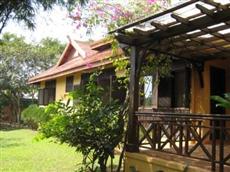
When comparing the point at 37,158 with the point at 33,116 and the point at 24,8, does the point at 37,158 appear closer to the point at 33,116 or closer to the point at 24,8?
the point at 24,8

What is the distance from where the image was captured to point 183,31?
7262 mm

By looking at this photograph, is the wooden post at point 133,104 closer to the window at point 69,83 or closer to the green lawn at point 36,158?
the green lawn at point 36,158

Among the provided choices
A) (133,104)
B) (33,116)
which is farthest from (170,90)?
(33,116)

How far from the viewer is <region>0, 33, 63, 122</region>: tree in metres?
31.3

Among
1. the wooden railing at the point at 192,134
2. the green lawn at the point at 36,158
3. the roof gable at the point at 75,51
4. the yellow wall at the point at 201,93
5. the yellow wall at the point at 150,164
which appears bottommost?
the green lawn at the point at 36,158

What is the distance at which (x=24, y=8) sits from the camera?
5.45m

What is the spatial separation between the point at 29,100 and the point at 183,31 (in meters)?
29.0

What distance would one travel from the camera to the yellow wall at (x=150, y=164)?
6.55 m

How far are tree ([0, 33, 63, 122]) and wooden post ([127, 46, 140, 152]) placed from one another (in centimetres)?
2427

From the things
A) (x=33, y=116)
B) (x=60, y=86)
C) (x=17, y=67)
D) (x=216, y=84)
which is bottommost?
(x=33, y=116)

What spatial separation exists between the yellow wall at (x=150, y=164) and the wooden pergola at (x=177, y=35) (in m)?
0.28

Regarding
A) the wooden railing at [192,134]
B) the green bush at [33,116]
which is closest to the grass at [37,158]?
the wooden railing at [192,134]

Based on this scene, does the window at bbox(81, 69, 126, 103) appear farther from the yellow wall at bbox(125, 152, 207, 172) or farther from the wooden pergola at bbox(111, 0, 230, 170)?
the yellow wall at bbox(125, 152, 207, 172)

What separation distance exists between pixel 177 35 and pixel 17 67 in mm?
26400
